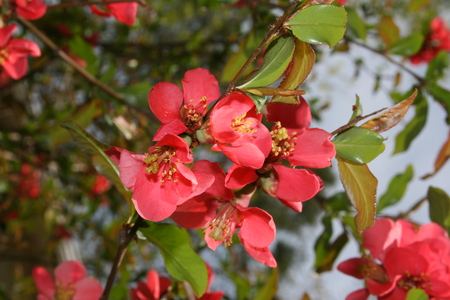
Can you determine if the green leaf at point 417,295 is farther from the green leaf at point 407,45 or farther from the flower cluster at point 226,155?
the green leaf at point 407,45

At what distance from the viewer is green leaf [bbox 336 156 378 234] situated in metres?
0.42

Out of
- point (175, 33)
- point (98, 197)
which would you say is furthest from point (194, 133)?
point (175, 33)

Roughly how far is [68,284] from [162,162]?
18.2 inches

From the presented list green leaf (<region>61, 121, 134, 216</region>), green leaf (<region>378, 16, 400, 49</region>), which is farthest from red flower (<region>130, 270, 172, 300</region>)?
green leaf (<region>378, 16, 400, 49</region>)

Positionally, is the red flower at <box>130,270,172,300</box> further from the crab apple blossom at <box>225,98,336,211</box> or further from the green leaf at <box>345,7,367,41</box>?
the green leaf at <box>345,7,367,41</box>

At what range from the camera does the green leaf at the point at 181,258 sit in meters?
0.44

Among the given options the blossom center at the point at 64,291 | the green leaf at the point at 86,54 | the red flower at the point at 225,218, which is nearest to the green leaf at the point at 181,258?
the red flower at the point at 225,218

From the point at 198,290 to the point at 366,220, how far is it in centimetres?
20

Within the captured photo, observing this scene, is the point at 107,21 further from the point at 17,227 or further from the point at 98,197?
the point at 17,227

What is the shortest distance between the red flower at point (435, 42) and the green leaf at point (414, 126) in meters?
0.61

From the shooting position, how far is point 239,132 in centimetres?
37

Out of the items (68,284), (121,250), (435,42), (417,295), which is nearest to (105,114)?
(68,284)

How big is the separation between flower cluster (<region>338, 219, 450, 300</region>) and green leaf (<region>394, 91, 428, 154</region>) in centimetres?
40

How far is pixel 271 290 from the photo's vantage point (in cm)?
74
